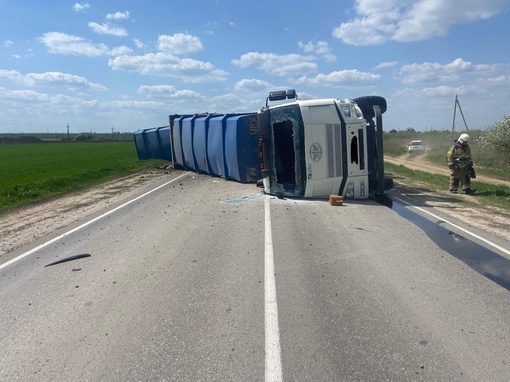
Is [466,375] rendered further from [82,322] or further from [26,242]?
[26,242]

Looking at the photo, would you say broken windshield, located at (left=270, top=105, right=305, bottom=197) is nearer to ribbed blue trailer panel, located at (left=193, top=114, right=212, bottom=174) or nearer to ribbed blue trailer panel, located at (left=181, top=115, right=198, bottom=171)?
ribbed blue trailer panel, located at (left=193, top=114, right=212, bottom=174)

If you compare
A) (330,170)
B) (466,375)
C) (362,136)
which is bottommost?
(466,375)

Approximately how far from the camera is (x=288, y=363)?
3.54 metres

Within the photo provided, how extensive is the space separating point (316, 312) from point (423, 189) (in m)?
11.9

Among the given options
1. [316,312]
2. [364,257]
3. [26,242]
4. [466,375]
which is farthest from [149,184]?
[466,375]

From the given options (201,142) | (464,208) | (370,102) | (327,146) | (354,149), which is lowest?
(464,208)

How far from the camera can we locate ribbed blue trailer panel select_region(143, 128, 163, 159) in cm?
2889

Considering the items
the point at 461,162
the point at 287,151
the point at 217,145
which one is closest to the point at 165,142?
the point at 217,145

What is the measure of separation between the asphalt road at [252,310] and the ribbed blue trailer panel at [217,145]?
933cm

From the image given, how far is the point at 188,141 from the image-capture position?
69.8 ft

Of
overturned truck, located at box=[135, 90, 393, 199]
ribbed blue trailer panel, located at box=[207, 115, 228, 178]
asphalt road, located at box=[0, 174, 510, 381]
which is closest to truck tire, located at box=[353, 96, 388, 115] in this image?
overturned truck, located at box=[135, 90, 393, 199]

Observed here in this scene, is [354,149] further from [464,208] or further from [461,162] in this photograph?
[461,162]

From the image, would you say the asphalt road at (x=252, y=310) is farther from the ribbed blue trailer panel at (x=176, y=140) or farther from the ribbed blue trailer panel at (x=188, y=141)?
the ribbed blue trailer panel at (x=176, y=140)

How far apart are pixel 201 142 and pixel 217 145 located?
200 centimetres
